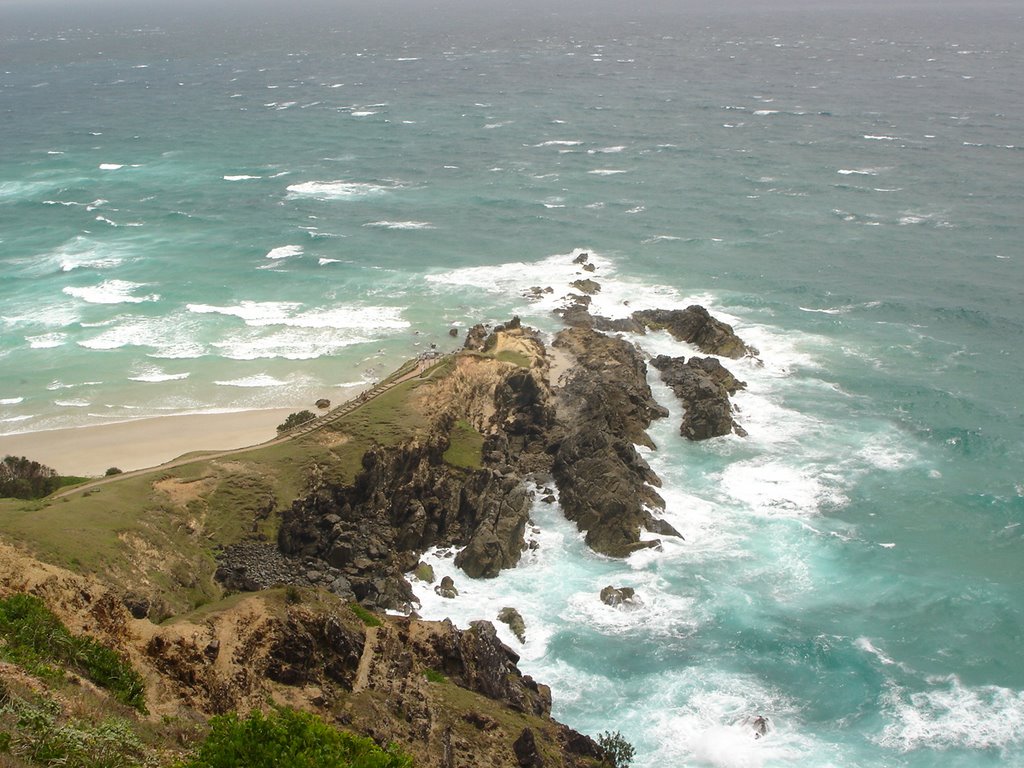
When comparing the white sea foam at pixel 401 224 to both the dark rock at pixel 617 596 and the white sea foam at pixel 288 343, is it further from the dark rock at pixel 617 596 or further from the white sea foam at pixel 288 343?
the dark rock at pixel 617 596

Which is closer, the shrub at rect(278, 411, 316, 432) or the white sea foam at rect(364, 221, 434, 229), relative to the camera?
the shrub at rect(278, 411, 316, 432)

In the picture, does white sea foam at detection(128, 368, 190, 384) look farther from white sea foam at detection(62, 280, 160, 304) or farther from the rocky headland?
the rocky headland

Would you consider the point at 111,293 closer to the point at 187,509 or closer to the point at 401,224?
the point at 401,224

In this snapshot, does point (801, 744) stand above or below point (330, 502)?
below

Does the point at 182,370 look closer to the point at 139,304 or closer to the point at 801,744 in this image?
the point at 139,304

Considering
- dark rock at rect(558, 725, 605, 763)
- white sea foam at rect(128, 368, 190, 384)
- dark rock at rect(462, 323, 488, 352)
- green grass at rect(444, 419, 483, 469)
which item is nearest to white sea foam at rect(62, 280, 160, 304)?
white sea foam at rect(128, 368, 190, 384)

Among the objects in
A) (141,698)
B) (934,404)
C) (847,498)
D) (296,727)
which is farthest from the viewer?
(934,404)

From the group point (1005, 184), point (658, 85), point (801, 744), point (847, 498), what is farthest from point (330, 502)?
point (658, 85)
